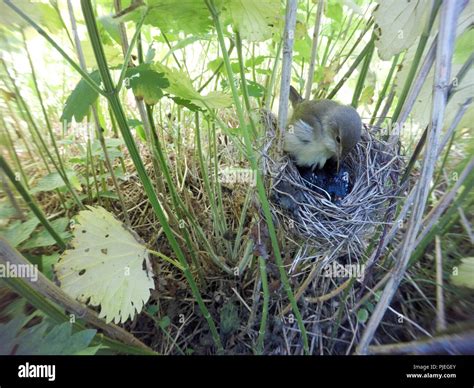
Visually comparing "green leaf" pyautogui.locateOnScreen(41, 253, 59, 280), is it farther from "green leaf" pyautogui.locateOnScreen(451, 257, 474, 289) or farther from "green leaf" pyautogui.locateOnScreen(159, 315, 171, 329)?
"green leaf" pyautogui.locateOnScreen(451, 257, 474, 289)

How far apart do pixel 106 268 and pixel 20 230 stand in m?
0.20

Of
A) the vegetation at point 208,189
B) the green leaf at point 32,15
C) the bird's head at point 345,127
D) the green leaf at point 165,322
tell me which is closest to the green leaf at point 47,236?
the vegetation at point 208,189

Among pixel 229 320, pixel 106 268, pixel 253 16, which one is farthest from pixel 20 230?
pixel 253 16

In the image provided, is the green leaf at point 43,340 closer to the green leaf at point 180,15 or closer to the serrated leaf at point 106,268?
the serrated leaf at point 106,268

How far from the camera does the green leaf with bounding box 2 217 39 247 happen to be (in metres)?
0.60

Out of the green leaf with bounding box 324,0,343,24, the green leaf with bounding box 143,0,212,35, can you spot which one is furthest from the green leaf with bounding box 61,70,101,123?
the green leaf with bounding box 324,0,343,24

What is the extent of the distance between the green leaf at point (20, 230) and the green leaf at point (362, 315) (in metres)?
0.62

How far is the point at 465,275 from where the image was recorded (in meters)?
0.62

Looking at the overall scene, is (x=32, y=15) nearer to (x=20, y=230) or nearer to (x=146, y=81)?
(x=146, y=81)

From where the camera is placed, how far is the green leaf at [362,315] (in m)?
0.71

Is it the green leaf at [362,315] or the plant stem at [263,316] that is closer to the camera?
the plant stem at [263,316]
